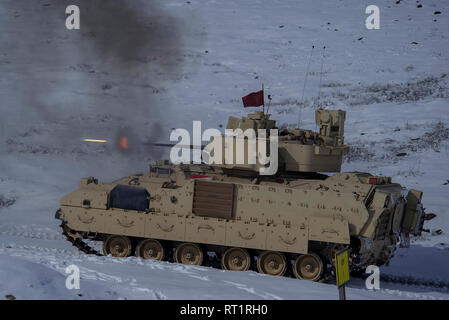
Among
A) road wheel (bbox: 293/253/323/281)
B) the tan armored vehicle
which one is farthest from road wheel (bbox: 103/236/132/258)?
road wheel (bbox: 293/253/323/281)

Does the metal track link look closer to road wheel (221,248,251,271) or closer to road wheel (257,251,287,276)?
road wheel (221,248,251,271)

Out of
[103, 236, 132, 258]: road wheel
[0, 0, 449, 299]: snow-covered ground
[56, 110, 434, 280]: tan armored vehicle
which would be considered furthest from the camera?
[103, 236, 132, 258]: road wheel

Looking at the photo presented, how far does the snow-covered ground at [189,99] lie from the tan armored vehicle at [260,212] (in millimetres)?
1225

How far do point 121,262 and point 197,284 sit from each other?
262 cm

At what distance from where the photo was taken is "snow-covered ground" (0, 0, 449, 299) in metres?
14.3

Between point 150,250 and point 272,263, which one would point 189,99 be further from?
point 272,263

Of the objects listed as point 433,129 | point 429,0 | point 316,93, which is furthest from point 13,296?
point 429,0

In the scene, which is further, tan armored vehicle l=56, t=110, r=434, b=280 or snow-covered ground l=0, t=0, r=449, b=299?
tan armored vehicle l=56, t=110, r=434, b=280

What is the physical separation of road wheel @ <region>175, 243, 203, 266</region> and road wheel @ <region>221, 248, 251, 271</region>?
65 cm

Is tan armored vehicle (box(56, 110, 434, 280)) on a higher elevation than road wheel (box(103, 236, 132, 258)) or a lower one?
higher

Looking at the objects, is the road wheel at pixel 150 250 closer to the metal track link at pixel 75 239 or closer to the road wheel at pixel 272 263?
the metal track link at pixel 75 239

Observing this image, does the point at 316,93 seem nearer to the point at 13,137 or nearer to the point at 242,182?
the point at 13,137

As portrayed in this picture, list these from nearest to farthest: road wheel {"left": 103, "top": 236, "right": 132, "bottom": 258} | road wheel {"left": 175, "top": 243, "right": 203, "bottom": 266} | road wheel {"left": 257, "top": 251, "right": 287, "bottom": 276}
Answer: road wheel {"left": 257, "top": 251, "right": 287, "bottom": 276} < road wheel {"left": 175, "top": 243, "right": 203, "bottom": 266} < road wheel {"left": 103, "top": 236, "right": 132, "bottom": 258}

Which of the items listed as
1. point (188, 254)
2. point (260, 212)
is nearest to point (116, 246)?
point (188, 254)
